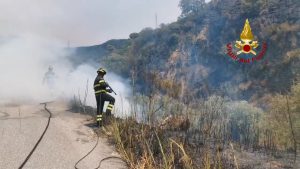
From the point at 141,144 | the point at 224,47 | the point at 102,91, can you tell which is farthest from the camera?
the point at 224,47

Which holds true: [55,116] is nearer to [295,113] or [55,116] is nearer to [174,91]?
[174,91]

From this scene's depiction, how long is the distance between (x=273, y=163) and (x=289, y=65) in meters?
41.1

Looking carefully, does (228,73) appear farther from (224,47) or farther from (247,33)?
(247,33)

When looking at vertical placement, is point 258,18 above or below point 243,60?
above

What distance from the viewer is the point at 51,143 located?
8930mm

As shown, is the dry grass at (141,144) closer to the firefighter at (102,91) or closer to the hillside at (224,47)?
the firefighter at (102,91)

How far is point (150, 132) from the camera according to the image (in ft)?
30.3

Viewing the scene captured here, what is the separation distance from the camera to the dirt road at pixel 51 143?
24.3 ft

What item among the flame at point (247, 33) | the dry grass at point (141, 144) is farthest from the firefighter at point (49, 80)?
the flame at point (247, 33)

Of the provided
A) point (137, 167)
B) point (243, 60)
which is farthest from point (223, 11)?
point (137, 167)

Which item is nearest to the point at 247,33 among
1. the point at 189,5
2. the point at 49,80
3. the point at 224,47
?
the point at 224,47

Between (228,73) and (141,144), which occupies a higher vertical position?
(141,144)

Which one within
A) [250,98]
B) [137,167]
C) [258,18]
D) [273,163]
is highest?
[258,18]

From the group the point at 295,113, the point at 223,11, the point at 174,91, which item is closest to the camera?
the point at 174,91
